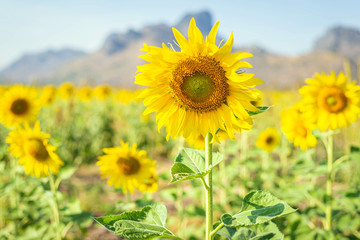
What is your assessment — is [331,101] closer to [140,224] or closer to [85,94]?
[140,224]

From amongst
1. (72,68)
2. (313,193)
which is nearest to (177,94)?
(313,193)

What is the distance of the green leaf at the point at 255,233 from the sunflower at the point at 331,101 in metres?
1.18

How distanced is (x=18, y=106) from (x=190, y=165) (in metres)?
2.81

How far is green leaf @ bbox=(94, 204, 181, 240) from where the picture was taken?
102 centimetres

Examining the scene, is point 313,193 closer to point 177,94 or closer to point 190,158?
point 190,158

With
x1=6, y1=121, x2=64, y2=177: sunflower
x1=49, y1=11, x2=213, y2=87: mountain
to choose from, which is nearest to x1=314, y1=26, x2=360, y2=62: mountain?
x1=49, y1=11, x2=213, y2=87: mountain

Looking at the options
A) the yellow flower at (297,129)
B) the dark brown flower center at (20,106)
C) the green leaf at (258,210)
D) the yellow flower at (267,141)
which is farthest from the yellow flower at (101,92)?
the green leaf at (258,210)

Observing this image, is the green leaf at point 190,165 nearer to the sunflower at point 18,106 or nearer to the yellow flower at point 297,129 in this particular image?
the yellow flower at point 297,129

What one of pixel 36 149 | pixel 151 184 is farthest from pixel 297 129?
pixel 36 149

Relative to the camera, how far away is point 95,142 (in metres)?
6.95

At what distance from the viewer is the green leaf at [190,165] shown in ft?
3.28

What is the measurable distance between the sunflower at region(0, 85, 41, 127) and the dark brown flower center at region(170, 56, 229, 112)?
2538 mm

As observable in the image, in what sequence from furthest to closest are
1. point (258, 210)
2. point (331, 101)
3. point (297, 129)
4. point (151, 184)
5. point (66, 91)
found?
point (66, 91) → point (297, 129) → point (151, 184) → point (331, 101) → point (258, 210)

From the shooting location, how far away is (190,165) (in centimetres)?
114
